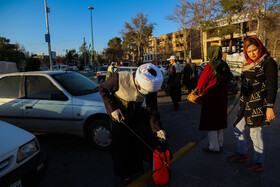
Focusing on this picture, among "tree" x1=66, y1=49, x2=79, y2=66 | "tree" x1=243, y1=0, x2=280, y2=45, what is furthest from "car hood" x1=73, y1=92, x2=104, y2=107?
"tree" x1=66, y1=49, x2=79, y2=66

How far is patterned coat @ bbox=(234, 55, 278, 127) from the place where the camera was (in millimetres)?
2303

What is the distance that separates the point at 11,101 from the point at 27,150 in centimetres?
216

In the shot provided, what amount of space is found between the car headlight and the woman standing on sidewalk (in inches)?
114

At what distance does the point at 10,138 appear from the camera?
2227 millimetres

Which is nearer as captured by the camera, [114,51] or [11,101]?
[11,101]

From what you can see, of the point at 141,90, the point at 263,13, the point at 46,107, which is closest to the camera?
the point at 141,90

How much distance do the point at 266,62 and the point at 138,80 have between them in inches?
66.4

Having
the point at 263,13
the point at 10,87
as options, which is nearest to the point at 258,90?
the point at 10,87

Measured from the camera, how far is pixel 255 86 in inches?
96.1

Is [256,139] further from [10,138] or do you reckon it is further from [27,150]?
[10,138]

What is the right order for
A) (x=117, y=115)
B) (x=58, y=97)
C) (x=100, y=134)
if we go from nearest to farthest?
1. (x=117, y=115)
2. (x=100, y=134)
3. (x=58, y=97)

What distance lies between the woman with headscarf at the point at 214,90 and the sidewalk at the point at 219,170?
490 mm

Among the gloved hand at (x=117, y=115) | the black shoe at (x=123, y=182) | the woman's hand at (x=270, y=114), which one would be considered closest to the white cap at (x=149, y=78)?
the gloved hand at (x=117, y=115)

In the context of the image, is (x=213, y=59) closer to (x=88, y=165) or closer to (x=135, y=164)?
(x=135, y=164)
